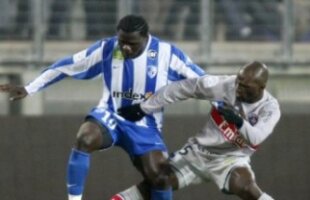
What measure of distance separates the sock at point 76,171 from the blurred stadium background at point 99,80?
7.04ft

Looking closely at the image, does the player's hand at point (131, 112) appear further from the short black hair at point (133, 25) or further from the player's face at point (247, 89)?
the player's face at point (247, 89)

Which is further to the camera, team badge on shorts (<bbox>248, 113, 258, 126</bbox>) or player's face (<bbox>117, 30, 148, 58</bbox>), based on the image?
player's face (<bbox>117, 30, 148, 58</bbox>)

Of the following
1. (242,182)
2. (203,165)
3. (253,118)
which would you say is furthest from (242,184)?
(253,118)

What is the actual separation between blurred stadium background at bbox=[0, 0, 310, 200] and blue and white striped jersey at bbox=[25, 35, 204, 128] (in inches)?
74.2

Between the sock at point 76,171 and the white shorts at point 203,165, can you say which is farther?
Result: the white shorts at point 203,165

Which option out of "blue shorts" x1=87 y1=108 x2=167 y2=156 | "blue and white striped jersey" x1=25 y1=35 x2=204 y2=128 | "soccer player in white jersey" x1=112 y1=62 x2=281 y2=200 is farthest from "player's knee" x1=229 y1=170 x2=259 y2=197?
"blue and white striped jersey" x1=25 y1=35 x2=204 y2=128

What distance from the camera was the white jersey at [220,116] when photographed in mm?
9344

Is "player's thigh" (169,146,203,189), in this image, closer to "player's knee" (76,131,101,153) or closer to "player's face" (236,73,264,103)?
"player's knee" (76,131,101,153)

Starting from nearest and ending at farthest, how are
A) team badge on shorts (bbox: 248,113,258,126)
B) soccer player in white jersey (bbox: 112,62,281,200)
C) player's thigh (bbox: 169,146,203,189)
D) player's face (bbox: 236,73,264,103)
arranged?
1. player's face (bbox: 236,73,264,103)
2. soccer player in white jersey (bbox: 112,62,281,200)
3. team badge on shorts (bbox: 248,113,258,126)
4. player's thigh (bbox: 169,146,203,189)

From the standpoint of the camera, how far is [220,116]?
965 cm

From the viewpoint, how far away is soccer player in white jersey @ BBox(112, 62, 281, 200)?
9258 mm

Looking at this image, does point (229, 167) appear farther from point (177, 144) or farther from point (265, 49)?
point (265, 49)

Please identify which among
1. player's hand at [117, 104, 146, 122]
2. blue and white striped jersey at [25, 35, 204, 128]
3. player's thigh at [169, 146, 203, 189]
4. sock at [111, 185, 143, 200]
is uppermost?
blue and white striped jersey at [25, 35, 204, 128]

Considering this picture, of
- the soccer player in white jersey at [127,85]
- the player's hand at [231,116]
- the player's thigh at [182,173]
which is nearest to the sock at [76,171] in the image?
the soccer player in white jersey at [127,85]
